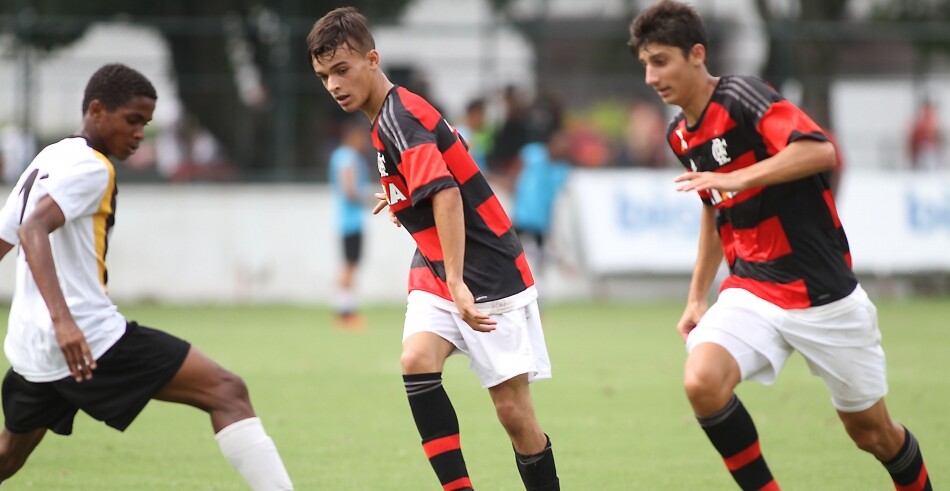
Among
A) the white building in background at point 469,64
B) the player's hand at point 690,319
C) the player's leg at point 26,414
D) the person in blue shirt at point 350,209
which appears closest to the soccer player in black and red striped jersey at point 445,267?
the player's hand at point 690,319

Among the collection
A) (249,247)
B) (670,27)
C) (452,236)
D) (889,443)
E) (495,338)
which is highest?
A: (670,27)

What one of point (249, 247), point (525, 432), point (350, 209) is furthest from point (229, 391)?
point (249, 247)

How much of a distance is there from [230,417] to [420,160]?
131cm

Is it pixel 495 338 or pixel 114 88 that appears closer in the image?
pixel 114 88

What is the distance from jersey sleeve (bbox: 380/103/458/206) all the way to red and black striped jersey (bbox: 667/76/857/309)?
1.08m

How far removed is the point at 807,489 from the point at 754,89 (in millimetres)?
2356

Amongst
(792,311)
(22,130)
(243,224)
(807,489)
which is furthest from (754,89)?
(22,130)

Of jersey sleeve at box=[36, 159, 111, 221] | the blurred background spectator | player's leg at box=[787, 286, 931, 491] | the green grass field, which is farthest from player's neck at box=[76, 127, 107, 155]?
the blurred background spectator

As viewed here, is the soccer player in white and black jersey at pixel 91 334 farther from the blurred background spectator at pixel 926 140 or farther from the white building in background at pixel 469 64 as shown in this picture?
the blurred background spectator at pixel 926 140

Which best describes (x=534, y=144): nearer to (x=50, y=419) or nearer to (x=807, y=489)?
(x=807, y=489)

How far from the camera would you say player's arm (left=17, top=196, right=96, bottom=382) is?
5023mm

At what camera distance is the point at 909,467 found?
5684 millimetres

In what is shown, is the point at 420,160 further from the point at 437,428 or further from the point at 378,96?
the point at 437,428

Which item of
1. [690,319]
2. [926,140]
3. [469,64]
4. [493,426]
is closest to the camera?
[690,319]
